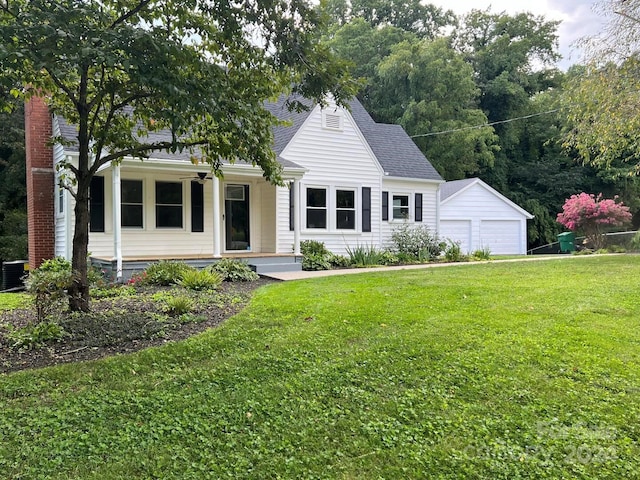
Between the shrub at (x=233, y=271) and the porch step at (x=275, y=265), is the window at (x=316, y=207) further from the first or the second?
the shrub at (x=233, y=271)

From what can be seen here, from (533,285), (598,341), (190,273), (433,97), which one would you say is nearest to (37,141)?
(190,273)

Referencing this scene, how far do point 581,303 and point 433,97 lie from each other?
23.0 meters

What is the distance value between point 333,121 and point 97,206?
7130 millimetres

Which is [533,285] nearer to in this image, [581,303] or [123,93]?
[581,303]

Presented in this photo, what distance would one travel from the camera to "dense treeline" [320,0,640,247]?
26.7m

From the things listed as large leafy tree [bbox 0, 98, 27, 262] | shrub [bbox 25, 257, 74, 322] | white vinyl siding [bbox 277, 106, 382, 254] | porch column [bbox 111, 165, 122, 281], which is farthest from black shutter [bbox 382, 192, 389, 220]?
large leafy tree [bbox 0, 98, 27, 262]

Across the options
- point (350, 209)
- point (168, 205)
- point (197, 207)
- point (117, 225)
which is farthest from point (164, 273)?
point (350, 209)

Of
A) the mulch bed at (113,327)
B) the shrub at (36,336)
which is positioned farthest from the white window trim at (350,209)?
the shrub at (36,336)

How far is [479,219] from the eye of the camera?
832 inches

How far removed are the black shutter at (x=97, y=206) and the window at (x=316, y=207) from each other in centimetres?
557

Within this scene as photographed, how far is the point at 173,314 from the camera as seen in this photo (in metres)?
6.18

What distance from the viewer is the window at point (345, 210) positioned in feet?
47.7

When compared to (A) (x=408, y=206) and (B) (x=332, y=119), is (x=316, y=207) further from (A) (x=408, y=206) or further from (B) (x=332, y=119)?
(A) (x=408, y=206)

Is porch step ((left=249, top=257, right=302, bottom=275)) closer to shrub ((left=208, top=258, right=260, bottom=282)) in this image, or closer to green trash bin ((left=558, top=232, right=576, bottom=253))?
shrub ((left=208, top=258, right=260, bottom=282))
